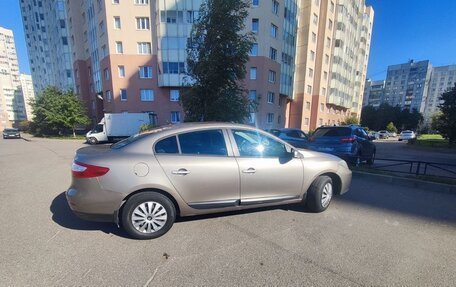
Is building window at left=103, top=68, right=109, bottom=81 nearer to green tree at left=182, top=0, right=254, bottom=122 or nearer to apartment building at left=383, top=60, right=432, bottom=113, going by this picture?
green tree at left=182, top=0, right=254, bottom=122

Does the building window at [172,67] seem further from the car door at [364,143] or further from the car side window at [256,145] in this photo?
the car side window at [256,145]

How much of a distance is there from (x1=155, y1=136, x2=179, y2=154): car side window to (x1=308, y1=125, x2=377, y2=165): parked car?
21.4 ft

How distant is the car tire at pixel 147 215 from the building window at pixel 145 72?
1021 inches

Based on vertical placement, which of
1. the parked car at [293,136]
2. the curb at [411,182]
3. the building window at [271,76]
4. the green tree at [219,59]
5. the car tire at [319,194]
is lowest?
the curb at [411,182]

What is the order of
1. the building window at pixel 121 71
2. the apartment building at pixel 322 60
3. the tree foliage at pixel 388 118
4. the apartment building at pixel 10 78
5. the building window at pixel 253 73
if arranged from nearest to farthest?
the building window at pixel 253 73 → the building window at pixel 121 71 → the apartment building at pixel 322 60 → the tree foliage at pixel 388 118 → the apartment building at pixel 10 78

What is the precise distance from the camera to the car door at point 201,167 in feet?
9.77

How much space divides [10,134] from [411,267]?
35.6 m

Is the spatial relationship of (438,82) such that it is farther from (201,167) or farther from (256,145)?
(201,167)

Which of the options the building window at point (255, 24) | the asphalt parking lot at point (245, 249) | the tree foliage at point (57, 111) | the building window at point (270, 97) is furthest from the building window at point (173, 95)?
the asphalt parking lot at point (245, 249)

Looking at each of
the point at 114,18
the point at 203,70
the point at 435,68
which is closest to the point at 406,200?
the point at 203,70

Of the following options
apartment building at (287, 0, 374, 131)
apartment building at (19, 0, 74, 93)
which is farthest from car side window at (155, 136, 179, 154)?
apartment building at (19, 0, 74, 93)

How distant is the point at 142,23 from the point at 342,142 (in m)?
26.7

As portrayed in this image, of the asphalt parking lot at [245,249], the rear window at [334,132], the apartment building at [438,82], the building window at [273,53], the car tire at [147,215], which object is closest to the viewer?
the asphalt parking lot at [245,249]

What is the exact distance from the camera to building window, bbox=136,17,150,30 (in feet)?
81.0
